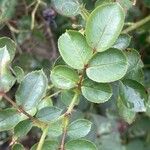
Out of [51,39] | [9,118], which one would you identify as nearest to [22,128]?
[9,118]

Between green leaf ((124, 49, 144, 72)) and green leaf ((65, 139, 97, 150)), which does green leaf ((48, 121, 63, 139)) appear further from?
green leaf ((124, 49, 144, 72))

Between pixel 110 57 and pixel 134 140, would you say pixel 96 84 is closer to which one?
pixel 110 57

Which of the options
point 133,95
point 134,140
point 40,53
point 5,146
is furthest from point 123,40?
point 134,140

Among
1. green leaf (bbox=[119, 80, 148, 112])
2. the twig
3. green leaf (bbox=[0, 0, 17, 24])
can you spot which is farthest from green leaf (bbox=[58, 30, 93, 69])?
the twig

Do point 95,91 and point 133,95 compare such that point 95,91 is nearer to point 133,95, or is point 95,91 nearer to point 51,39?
point 133,95

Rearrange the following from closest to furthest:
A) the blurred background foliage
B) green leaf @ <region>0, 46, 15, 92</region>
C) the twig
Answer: green leaf @ <region>0, 46, 15, 92</region>, the blurred background foliage, the twig

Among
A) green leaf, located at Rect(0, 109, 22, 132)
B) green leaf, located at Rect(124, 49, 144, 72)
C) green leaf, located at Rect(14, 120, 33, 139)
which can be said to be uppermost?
green leaf, located at Rect(0, 109, 22, 132)

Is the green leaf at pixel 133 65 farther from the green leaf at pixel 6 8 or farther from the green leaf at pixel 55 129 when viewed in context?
the green leaf at pixel 6 8
